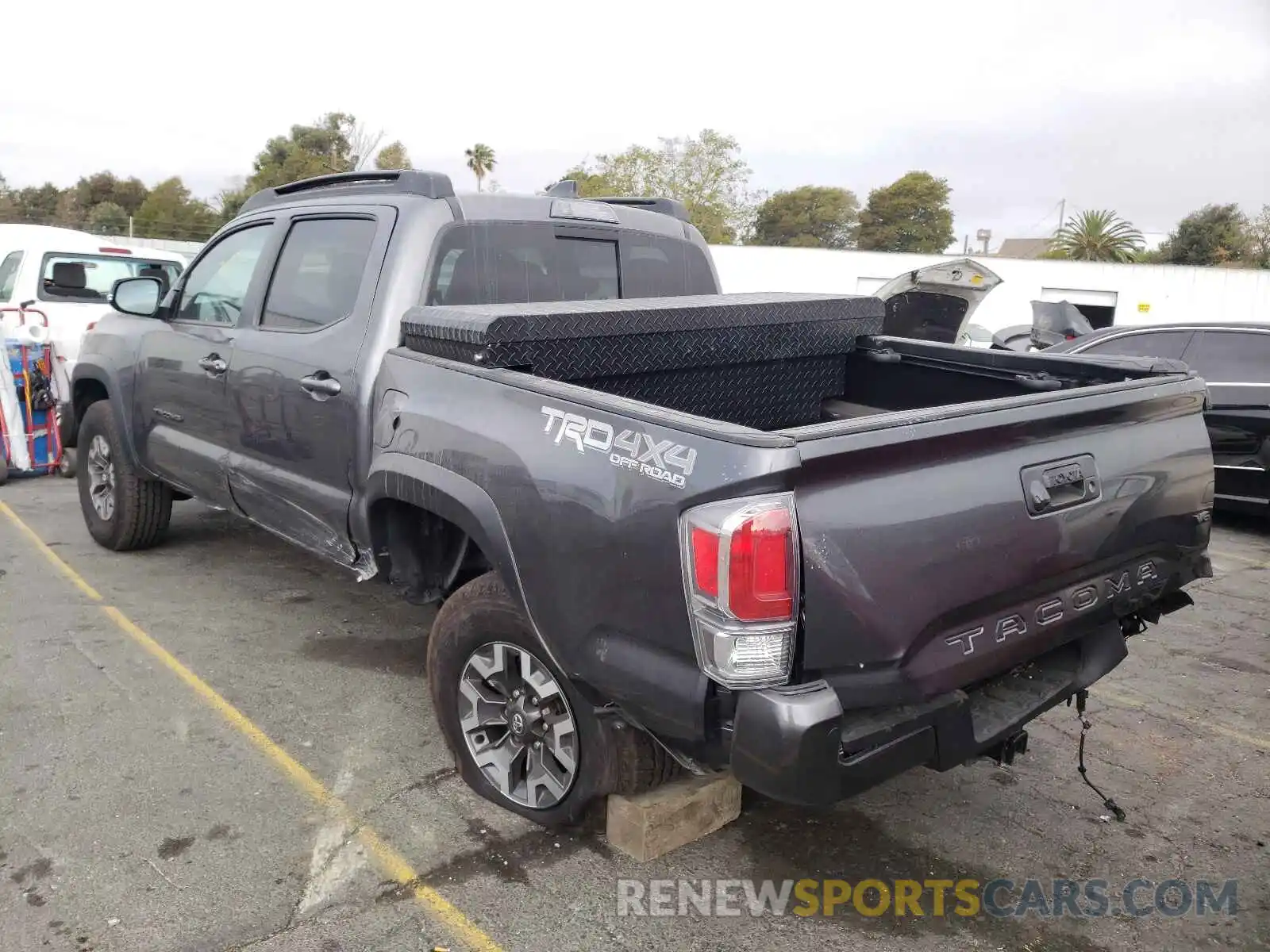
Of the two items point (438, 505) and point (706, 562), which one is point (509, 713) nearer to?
point (438, 505)

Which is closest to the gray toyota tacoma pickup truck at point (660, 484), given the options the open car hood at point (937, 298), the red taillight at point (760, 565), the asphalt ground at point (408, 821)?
the red taillight at point (760, 565)

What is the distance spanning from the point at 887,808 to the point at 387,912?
1.68 m

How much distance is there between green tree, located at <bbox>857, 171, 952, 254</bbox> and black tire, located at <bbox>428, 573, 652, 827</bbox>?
63.8 metres

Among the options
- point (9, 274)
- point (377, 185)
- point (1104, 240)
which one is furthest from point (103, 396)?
point (1104, 240)

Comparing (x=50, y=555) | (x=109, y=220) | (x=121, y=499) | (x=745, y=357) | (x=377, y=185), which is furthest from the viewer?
(x=109, y=220)

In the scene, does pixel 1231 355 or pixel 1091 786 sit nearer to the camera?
pixel 1091 786

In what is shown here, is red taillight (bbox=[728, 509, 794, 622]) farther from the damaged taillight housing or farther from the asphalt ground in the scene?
the asphalt ground

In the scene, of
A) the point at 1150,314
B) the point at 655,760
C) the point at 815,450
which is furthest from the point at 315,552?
the point at 1150,314

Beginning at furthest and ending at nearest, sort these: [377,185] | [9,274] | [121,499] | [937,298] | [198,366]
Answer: [9,274]
[937,298]
[121,499]
[198,366]
[377,185]

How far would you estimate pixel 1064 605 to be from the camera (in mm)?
2656

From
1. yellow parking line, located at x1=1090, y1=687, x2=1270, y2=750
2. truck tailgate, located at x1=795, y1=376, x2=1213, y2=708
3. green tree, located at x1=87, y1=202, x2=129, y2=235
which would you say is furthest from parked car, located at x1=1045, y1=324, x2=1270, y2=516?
green tree, located at x1=87, y1=202, x2=129, y2=235

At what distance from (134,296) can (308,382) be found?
82.5 inches

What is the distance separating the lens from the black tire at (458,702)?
274 centimetres

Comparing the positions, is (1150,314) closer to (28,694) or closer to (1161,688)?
(1161,688)
